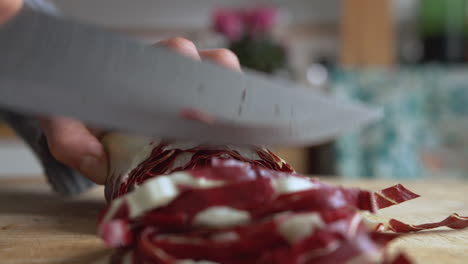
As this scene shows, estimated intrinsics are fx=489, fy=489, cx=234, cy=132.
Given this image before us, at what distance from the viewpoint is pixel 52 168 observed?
0.91 metres

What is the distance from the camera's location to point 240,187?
448 millimetres

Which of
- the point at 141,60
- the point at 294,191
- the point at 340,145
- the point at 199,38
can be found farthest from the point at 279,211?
the point at 199,38

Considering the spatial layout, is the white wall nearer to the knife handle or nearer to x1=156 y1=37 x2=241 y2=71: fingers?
the knife handle

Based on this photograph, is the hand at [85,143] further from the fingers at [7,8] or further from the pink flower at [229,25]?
the pink flower at [229,25]

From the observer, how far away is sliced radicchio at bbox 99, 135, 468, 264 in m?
0.38

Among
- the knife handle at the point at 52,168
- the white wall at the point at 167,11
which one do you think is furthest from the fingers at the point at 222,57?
the white wall at the point at 167,11

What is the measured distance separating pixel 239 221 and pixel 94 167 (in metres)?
0.30

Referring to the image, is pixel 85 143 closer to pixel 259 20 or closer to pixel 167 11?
pixel 259 20

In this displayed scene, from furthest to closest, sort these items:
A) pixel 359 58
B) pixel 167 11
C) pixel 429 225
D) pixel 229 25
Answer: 1. pixel 167 11
2. pixel 359 58
3. pixel 229 25
4. pixel 429 225

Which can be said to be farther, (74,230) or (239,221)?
(74,230)

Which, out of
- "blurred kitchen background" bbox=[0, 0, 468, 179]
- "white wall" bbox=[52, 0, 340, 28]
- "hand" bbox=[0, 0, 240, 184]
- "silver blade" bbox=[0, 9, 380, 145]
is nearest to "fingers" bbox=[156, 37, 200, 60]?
"hand" bbox=[0, 0, 240, 184]

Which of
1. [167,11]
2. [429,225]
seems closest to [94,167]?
[429,225]

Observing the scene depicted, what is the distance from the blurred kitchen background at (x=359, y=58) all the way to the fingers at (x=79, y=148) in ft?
3.89

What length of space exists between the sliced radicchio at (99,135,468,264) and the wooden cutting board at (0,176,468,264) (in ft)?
0.21
